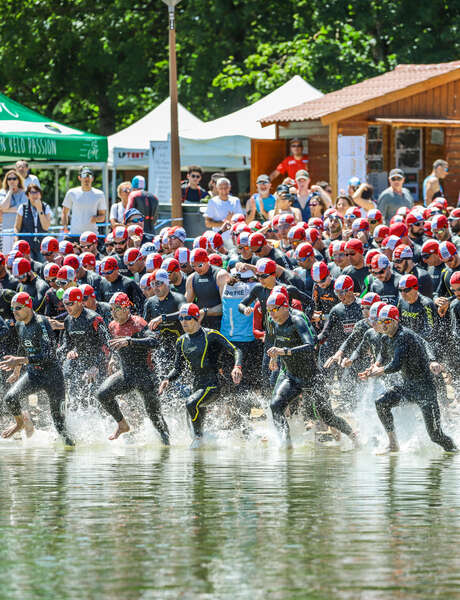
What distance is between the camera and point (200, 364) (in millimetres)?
14750

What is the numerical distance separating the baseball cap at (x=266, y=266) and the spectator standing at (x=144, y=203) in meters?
4.93

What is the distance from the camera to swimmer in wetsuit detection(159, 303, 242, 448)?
14.7 meters

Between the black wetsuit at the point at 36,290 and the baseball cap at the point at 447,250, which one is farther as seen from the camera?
the black wetsuit at the point at 36,290

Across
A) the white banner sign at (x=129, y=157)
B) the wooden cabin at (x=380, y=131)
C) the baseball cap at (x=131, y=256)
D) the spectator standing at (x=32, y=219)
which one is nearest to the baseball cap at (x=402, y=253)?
the baseball cap at (x=131, y=256)

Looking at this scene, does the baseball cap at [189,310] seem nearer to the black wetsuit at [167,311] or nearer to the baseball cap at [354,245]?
the black wetsuit at [167,311]

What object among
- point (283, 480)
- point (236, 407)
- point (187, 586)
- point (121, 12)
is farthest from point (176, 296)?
point (121, 12)

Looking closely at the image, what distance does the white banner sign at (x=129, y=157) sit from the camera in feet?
93.6

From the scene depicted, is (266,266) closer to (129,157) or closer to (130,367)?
(130,367)

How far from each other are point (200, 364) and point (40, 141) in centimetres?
613

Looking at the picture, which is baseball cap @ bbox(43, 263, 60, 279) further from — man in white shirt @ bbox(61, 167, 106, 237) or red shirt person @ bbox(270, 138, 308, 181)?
red shirt person @ bbox(270, 138, 308, 181)

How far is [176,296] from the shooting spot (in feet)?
51.3

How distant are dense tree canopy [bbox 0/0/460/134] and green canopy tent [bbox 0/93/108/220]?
616 inches

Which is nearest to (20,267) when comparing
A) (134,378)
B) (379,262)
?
(134,378)

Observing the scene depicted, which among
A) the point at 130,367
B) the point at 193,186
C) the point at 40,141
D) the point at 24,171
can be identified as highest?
the point at 40,141
